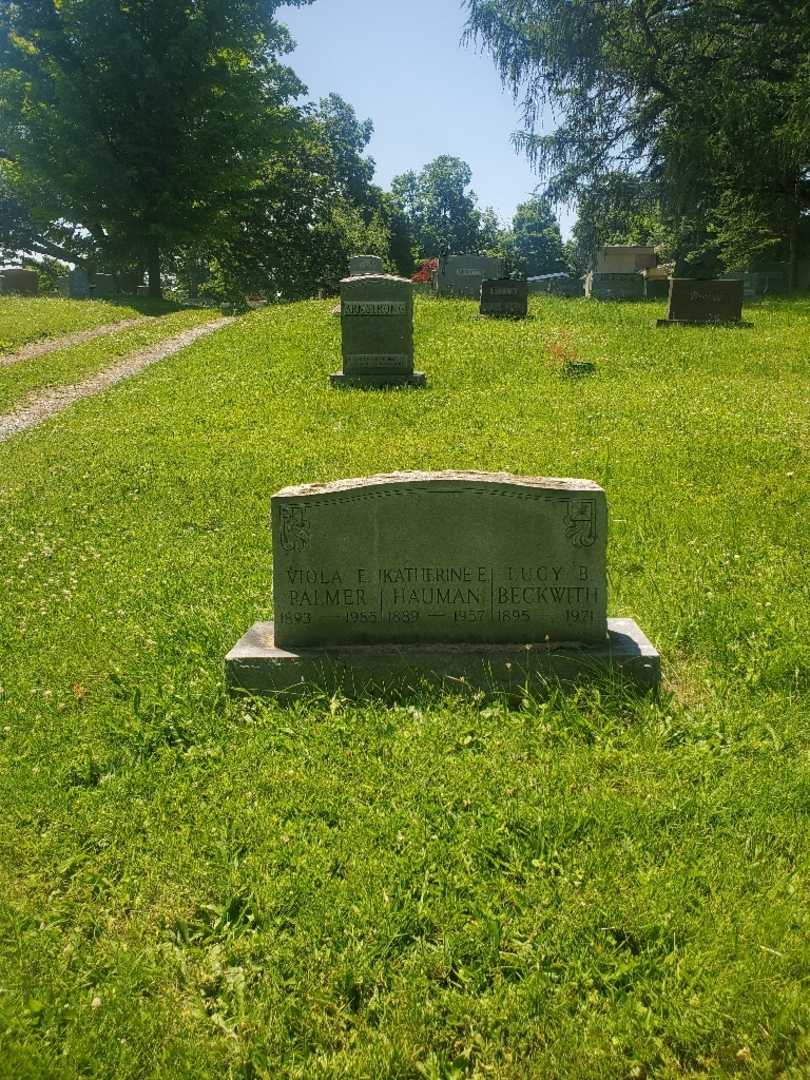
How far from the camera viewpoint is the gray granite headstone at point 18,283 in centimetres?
3322

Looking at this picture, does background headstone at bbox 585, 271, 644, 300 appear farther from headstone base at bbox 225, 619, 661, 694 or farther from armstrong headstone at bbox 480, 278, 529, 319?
headstone base at bbox 225, 619, 661, 694

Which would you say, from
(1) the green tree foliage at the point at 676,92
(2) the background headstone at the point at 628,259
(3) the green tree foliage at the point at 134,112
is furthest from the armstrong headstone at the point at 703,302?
(2) the background headstone at the point at 628,259

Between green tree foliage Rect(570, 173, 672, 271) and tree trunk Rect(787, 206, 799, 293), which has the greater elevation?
green tree foliage Rect(570, 173, 672, 271)

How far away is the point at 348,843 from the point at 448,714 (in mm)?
1008

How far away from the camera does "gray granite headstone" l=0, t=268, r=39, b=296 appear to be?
33.2 m

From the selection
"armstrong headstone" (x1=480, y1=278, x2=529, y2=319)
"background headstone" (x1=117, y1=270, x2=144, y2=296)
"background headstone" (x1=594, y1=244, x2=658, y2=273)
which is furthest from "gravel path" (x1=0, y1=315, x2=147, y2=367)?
"background headstone" (x1=594, y1=244, x2=658, y2=273)

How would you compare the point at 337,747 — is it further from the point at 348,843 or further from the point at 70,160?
the point at 70,160

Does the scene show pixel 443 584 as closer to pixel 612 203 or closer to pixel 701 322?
pixel 701 322

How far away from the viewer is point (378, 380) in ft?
44.7

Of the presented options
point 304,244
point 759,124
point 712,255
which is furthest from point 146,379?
point 304,244

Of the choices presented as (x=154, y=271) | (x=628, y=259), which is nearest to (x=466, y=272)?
(x=154, y=271)

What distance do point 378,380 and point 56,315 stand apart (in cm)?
1383

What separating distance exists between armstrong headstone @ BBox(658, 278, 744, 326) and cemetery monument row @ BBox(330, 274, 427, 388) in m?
8.12

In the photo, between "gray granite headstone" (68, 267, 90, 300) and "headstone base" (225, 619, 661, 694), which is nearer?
"headstone base" (225, 619, 661, 694)
